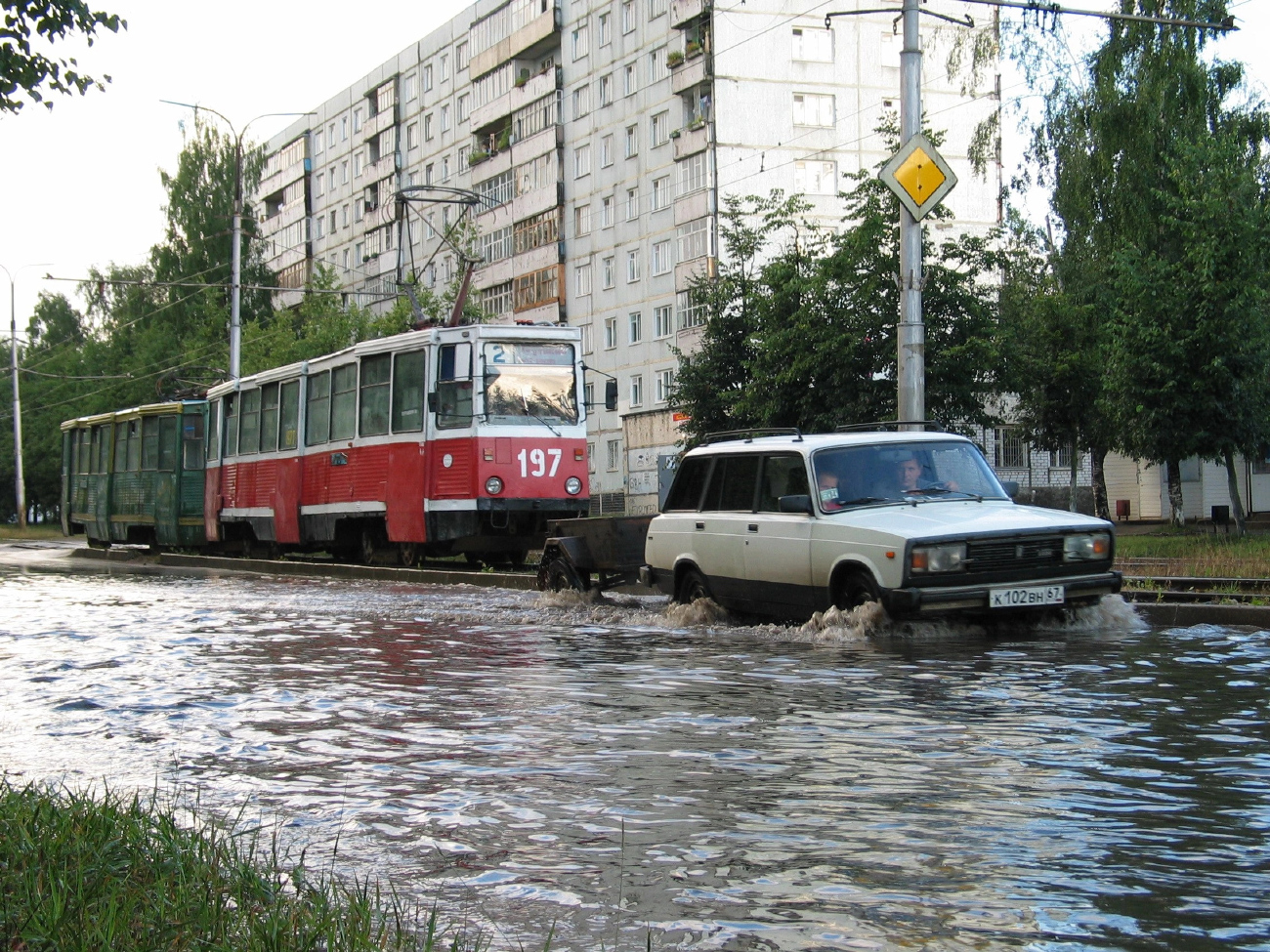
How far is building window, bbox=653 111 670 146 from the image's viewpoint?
62719 millimetres

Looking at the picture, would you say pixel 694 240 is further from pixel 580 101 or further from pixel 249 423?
pixel 249 423

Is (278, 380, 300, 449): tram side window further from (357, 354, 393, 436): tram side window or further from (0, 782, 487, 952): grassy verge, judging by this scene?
(0, 782, 487, 952): grassy verge

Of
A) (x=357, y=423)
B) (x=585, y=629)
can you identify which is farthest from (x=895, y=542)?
(x=357, y=423)

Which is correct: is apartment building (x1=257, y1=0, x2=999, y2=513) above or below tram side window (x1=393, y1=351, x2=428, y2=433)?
above

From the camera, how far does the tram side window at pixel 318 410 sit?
1093 inches

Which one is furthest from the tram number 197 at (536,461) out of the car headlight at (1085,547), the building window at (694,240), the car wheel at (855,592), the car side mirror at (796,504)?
the building window at (694,240)

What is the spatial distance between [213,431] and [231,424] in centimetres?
137

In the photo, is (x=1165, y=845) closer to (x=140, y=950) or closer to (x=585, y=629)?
(x=140, y=950)

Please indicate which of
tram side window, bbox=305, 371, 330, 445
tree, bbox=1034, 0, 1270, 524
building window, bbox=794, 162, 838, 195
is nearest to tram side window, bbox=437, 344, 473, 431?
tram side window, bbox=305, 371, 330, 445

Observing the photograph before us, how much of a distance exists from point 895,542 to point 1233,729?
13.2ft

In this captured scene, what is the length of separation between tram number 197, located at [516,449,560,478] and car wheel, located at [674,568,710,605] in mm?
9716

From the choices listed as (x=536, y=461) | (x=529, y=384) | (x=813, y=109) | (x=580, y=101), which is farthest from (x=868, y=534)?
(x=580, y=101)

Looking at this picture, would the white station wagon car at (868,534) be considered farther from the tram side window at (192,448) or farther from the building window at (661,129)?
the building window at (661,129)

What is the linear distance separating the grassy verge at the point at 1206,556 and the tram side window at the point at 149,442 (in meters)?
21.8
